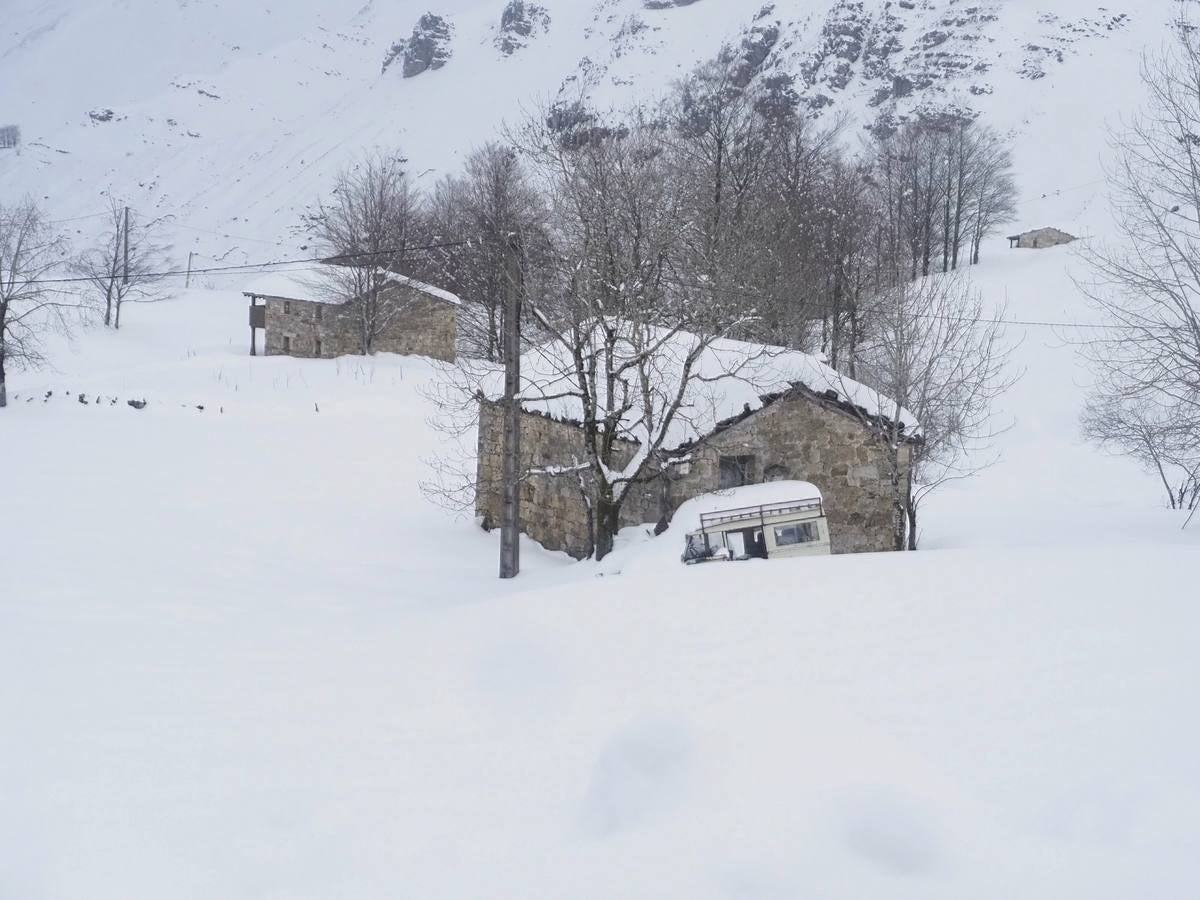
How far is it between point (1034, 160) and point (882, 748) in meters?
74.5

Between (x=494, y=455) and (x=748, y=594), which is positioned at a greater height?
(x=494, y=455)

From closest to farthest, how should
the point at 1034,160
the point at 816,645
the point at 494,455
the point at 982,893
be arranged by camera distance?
1. the point at 982,893
2. the point at 816,645
3. the point at 494,455
4. the point at 1034,160

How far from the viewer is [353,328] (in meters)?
35.8

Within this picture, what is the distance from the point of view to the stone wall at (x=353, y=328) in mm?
34625

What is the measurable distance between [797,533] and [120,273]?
→ 4480 cm

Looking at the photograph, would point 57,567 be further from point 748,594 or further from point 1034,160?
point 1034,160

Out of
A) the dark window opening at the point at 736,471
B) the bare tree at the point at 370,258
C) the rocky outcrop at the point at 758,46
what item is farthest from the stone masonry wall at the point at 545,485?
the rocky outcrop at the point at 758,46

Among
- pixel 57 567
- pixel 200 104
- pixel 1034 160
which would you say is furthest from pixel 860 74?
pixel 57 567

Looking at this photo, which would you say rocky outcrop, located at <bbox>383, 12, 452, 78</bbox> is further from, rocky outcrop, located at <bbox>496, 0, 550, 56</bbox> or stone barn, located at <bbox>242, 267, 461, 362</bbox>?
stone barn, located at <bbox>242, 267, 461, 362</bbox>

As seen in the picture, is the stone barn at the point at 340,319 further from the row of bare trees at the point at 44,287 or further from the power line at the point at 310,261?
the row of bare trees at the point at 44,287

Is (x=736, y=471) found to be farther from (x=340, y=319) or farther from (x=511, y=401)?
(x=340, y=319)

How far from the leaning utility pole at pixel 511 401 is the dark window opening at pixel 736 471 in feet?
11.0

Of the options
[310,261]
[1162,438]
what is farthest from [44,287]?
[1162,438]

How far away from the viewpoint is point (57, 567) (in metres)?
9.52
